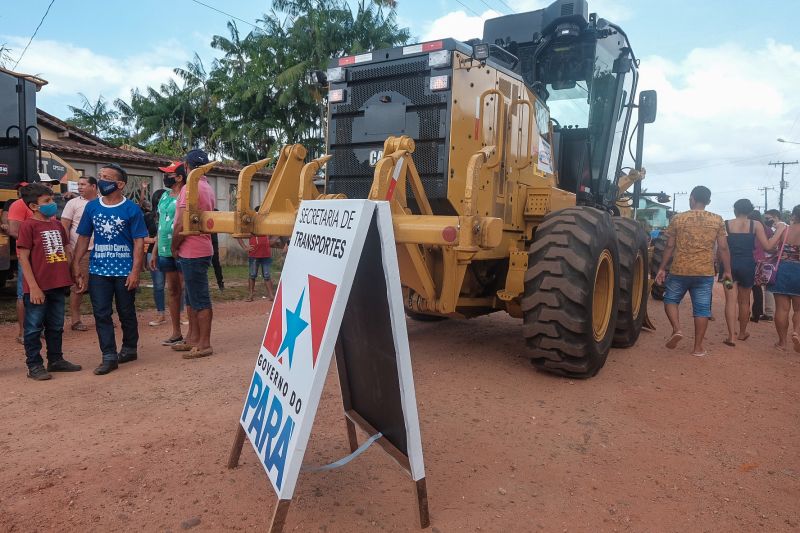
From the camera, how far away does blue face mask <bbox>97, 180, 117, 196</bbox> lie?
15.8 feet

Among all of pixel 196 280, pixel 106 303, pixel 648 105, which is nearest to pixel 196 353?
pixel 196 280

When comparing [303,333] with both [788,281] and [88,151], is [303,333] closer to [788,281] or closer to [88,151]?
[788,281]

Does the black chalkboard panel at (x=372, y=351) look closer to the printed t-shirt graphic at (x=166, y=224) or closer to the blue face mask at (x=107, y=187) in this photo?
the blue face mask at (x=107, y=187)

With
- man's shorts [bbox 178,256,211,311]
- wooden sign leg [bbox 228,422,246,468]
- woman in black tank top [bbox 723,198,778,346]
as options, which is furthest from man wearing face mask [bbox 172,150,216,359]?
woman in black tank top [bbox 723,198,778,346]

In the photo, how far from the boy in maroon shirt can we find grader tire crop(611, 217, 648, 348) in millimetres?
5105

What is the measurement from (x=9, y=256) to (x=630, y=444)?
749 centimetres

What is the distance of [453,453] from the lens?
3.28 metres

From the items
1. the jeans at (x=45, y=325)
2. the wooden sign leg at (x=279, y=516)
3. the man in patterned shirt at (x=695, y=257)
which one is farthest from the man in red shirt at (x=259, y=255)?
the wooden sign leg at (x=279, y=516)

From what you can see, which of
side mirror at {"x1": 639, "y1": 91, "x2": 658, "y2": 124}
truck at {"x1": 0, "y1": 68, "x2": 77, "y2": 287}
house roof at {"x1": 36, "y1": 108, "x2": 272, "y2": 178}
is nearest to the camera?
side mirror at {"x1": 639, "y1": 91, "x2": 658, "y2": 124}

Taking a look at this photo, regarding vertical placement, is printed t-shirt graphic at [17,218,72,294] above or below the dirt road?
above

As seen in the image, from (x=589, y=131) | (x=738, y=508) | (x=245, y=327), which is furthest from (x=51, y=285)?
(x=589, y=131)

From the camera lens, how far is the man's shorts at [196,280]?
5090mm

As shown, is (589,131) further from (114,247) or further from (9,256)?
(9,256)

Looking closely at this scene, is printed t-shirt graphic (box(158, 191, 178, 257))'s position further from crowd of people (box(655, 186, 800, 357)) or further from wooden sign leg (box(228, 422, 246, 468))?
crowd of people (box(655, 186, 800, 357))
